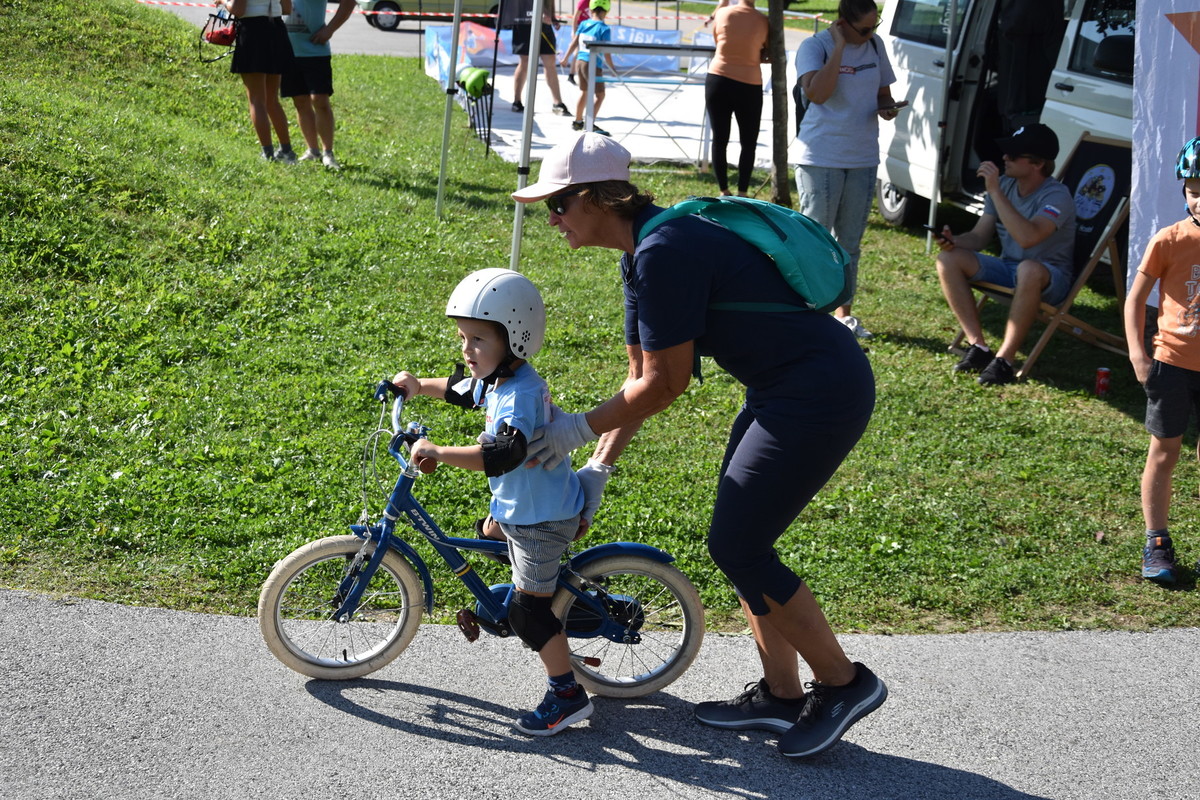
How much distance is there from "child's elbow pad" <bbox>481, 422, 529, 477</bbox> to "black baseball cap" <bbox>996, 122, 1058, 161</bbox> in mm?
4925

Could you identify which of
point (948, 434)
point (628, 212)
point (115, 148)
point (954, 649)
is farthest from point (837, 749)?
point (115, 148)

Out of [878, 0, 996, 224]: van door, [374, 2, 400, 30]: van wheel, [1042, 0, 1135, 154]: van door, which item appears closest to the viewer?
[1042, 0, 1135, 154]: van door

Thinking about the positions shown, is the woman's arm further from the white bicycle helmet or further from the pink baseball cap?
the pink baseball cap

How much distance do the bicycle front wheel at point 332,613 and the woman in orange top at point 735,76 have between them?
6.46 meters

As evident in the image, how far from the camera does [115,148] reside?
884 centimetres

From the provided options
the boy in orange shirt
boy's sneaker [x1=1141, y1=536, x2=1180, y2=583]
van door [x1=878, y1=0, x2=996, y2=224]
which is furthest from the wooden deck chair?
boy's sneaker [x1=1141, y1=536, x2=1180, y2=583]

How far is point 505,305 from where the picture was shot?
3.28m

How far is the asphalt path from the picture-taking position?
3.42m

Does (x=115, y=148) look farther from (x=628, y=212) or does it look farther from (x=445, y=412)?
(x=628, y=212)

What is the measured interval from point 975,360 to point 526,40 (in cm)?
967

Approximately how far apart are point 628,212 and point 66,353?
14.4 feet

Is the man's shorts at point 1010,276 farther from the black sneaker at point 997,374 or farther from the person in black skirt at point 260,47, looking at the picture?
the person in black skirt at point 260,47

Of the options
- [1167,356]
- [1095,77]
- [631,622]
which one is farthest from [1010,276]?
[631,622]


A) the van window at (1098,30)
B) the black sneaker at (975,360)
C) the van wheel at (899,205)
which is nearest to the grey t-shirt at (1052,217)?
the black sneaker at (975,360)
